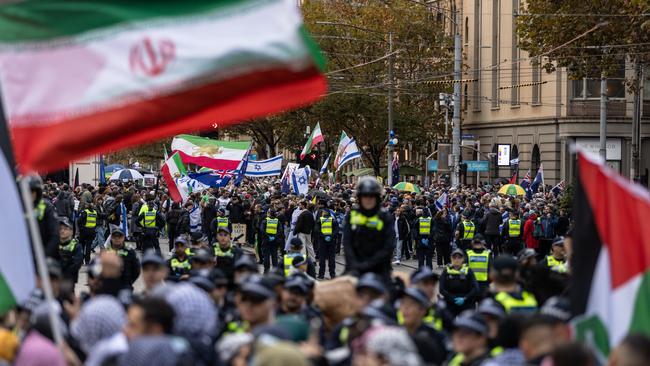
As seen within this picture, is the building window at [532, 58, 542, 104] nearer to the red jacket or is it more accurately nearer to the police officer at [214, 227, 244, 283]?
the red jacket

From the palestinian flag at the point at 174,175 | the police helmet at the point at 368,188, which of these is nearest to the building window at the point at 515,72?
the palestinian flag at the point at 174,175

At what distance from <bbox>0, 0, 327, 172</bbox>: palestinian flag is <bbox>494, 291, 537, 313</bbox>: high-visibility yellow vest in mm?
3447

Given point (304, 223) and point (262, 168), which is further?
point (262, 168)

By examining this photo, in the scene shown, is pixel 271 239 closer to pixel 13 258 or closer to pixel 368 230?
pixel 368 230

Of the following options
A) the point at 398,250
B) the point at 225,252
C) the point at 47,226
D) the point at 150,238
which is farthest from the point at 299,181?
the point at 47,226

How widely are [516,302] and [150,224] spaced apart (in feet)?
70.2

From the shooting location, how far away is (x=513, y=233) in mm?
31844

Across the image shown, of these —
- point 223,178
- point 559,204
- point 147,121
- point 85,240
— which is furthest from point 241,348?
point 223,178

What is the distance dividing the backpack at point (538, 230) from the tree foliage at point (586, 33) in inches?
213

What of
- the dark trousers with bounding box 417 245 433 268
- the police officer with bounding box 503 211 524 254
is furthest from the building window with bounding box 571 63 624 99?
the dark trousers with bounding box 417 245 433 268

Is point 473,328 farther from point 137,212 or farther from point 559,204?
point 559,204

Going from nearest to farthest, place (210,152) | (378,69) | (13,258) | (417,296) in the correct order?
1. (13,258)
2. (417,296)
3. (210,152)
4. (378,69)

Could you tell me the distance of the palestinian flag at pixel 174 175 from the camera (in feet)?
117

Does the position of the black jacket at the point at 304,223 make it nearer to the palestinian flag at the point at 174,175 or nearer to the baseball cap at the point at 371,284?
the palestinian flag at the point at 174,175
